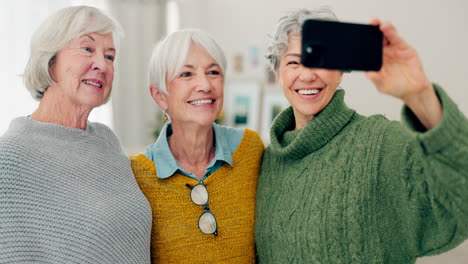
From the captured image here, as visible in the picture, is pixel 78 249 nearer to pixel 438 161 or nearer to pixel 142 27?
pixel 438 161

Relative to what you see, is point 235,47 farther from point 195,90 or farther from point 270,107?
point 195,90

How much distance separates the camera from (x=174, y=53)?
1493 millimetres

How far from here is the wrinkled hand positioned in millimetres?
844

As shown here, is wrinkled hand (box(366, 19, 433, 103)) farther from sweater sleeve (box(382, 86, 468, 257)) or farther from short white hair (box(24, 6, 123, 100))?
short white hair (box(24, 6, 123, 100))

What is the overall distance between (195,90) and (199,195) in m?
0.39

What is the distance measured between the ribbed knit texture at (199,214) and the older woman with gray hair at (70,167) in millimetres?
69

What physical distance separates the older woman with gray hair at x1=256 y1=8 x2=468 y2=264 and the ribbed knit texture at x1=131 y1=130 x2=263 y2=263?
0.06m

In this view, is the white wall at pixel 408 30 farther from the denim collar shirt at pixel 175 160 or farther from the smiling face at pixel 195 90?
the smiling face at pixel 195 90

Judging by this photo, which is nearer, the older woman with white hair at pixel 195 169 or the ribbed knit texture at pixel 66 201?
the ribbed knit texture at pixel 66 201

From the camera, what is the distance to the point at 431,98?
2.77 ft

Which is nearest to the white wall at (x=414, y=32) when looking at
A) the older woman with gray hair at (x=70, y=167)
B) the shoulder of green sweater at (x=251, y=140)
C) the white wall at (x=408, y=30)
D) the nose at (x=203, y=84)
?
the white wall at (x=408, y=30)

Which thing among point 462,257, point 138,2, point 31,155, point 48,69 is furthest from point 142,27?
point 462,257

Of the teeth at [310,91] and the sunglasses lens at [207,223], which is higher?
the teeth at [310,91]

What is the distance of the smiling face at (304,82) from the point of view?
4.51ft
